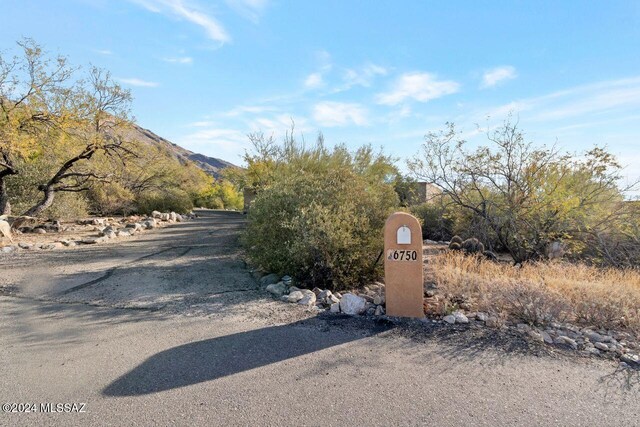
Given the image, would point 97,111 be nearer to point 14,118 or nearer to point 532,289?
point 14,118

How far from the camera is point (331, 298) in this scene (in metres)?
5.35

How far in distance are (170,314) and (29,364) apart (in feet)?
5.34

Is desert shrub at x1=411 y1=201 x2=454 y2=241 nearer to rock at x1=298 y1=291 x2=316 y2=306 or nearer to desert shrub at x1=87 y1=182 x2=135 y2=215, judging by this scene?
rock at x1=298 y1=291 x2=316 y2=306

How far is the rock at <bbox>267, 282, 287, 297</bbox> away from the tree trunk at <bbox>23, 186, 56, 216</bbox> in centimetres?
1318

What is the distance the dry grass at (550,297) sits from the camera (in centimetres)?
452

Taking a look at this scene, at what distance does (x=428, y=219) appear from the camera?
46.7ft

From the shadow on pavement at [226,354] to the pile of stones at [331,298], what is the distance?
333mm

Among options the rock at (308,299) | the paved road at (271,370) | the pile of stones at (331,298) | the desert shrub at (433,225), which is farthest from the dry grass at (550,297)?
the desert shrub at (433,225)

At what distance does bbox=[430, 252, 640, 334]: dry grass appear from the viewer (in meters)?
4.52

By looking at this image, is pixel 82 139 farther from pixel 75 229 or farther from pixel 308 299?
pixel 308 299

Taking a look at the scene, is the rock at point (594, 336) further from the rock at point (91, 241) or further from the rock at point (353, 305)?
the rock at point (91, 241)

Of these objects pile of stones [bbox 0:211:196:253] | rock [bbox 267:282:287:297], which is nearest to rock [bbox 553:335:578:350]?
rock [bbox 267:282:287:297]

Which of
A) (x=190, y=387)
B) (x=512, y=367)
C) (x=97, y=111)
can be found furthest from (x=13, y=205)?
(x=512, y=367)

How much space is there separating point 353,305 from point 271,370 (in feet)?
5.91
